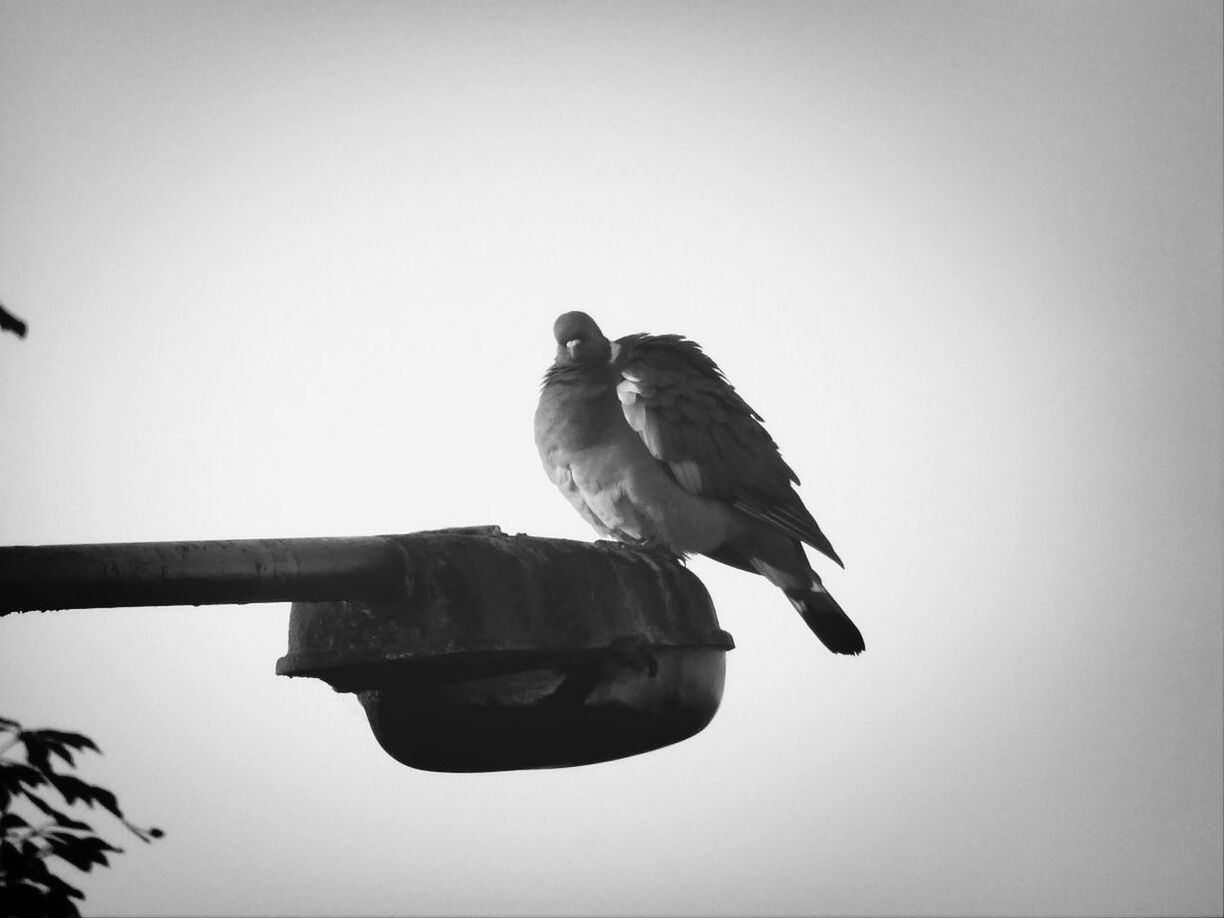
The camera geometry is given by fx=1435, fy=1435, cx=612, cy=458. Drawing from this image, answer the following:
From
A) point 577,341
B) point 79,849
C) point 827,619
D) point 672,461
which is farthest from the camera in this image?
point 827,619

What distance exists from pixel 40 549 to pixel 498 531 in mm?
844

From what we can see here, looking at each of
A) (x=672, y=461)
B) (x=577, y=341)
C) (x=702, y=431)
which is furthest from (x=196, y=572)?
(x=577, y=341)

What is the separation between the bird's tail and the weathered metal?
168 inches

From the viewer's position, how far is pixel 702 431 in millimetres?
6031

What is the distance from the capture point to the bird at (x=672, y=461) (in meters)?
5.93

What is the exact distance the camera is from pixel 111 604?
62.0 inches

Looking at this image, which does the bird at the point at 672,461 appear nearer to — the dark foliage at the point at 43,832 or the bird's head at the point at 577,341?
the bird's head at the point at 577,341

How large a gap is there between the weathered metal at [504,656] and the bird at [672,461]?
366 centimetres

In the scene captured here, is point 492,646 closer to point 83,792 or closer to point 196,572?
point 196,572

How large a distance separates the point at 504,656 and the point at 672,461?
3991 mm

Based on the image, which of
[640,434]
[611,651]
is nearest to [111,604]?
[611,651]

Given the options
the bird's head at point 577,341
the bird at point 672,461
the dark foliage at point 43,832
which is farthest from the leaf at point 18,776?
the bird's head at point 577,341

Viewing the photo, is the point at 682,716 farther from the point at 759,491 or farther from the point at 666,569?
the point at 759,491

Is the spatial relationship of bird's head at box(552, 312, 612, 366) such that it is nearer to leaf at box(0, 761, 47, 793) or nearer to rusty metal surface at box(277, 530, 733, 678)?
rusty metal surface at box(277, 530, 733, 678)
